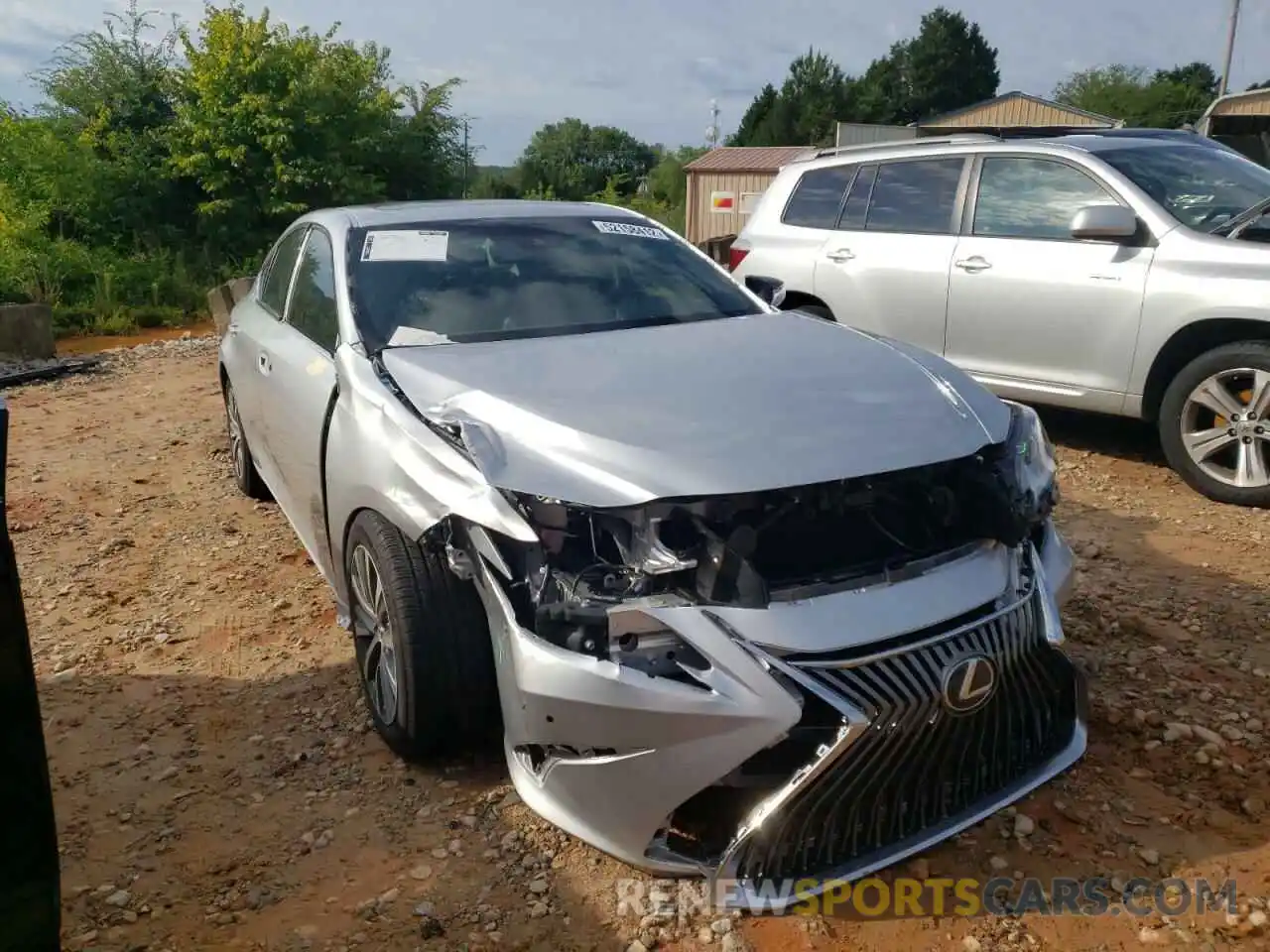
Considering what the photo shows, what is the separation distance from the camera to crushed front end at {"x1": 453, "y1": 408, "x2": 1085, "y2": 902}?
2230 mm

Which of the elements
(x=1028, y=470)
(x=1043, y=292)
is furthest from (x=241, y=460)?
(x=1043, y=292)

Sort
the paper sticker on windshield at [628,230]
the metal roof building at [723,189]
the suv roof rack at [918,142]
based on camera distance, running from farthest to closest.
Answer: the metal roof building at [723,189] → the suv roof rack at [918,142] → the paper sticker on windshield at [628,230]

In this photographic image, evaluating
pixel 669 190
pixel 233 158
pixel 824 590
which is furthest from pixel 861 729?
pixel 669 190

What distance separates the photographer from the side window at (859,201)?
262 inches

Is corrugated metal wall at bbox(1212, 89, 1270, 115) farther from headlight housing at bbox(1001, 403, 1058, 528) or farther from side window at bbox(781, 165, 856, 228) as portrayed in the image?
headlight housing at bbox(1001, 403, 1058, 528)

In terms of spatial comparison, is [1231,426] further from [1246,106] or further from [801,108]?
[801,108]

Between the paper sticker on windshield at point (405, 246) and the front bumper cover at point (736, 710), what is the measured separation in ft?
5.53

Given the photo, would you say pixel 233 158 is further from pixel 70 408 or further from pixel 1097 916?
pixel 1097 916

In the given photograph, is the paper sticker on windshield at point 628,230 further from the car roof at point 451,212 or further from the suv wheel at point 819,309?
the suv wheel at point 819,309

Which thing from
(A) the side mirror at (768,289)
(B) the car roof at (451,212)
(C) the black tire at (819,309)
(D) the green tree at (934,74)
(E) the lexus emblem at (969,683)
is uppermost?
(D) the green tree at (934,74)

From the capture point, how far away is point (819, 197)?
22.9 ft

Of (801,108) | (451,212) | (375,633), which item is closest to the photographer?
(375,633)

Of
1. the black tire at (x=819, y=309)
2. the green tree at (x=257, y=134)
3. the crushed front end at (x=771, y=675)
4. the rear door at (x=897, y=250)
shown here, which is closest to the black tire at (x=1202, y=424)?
the rear door at (x=897, y=250)

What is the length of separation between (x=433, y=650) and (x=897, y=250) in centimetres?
462
